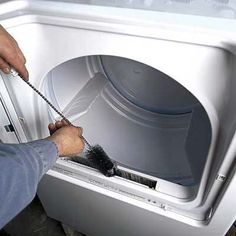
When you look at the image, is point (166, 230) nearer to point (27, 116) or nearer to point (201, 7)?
point (27, 116)

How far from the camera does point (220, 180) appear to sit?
682 millimetres

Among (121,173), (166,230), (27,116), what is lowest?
(166,230)

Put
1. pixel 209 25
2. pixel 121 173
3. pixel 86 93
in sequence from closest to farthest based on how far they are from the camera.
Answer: pixel 209 25
pixel 121 173
pixel 86 93

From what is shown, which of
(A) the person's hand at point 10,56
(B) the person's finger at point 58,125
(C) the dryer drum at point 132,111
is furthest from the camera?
(C) the dryer drum at point 132,111

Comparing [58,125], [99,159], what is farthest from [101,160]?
[58,125]

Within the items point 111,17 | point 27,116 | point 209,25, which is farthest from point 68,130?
point 209,25

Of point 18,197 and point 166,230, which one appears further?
point 166,230

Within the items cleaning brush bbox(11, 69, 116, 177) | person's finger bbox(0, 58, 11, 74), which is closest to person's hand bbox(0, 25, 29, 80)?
person's finger bbox(0, 58, 11, 74)

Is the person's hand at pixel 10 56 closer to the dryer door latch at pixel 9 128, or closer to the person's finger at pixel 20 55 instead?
the person's finger at pixel 20 55

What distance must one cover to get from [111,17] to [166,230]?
775 millimetres

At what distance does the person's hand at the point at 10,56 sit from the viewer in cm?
65

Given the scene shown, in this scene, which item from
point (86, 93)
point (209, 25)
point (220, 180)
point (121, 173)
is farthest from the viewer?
point (86, 93)

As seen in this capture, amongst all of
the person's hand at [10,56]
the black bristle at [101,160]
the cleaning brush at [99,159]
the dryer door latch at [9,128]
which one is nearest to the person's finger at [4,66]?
the person's hand at [10,56]

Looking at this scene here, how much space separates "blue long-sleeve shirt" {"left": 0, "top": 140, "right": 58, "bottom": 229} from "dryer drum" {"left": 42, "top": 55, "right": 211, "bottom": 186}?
15.4 inches
